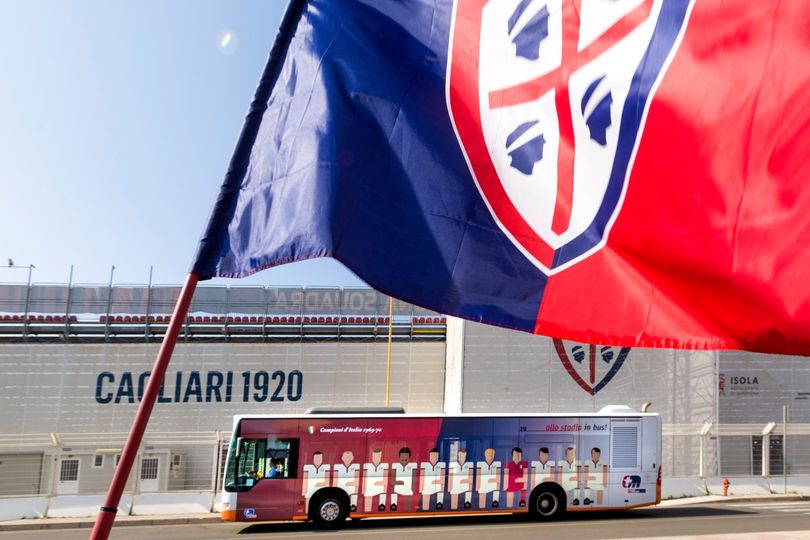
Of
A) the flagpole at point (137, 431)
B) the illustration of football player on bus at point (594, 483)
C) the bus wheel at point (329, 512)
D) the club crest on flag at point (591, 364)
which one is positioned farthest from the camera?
the club crest on flag at point (591, 364)

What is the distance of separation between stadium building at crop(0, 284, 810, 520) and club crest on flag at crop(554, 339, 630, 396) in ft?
0.15

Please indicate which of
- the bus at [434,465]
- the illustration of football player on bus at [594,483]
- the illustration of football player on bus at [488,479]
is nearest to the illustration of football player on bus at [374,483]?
the bus at [434,465]

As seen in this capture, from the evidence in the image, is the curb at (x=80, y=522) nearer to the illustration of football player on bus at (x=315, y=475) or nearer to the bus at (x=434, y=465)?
the bus at (x=434, y=465)

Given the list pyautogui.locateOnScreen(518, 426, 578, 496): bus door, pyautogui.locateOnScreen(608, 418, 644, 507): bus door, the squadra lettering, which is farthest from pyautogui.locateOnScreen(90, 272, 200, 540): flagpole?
the squadra lettering

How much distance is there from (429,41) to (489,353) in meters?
24.9

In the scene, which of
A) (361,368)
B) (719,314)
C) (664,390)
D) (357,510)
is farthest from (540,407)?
(719,314)

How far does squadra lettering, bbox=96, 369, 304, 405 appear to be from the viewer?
1157 inches

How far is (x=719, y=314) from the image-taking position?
3252mm

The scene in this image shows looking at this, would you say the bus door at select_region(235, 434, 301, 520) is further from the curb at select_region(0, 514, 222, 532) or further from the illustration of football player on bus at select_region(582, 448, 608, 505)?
the illustration of football player on bus at select_region(582, 448, 608, 505)

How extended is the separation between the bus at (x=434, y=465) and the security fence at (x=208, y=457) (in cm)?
667

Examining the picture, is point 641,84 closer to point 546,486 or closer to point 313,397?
point 546,486

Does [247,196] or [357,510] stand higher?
[247,196]

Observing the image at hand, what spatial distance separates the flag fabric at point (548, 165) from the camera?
3.18 meters

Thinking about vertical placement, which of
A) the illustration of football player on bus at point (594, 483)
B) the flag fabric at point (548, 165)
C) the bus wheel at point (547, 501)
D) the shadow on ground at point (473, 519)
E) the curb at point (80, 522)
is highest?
the flag fabric at point (548, 165)
